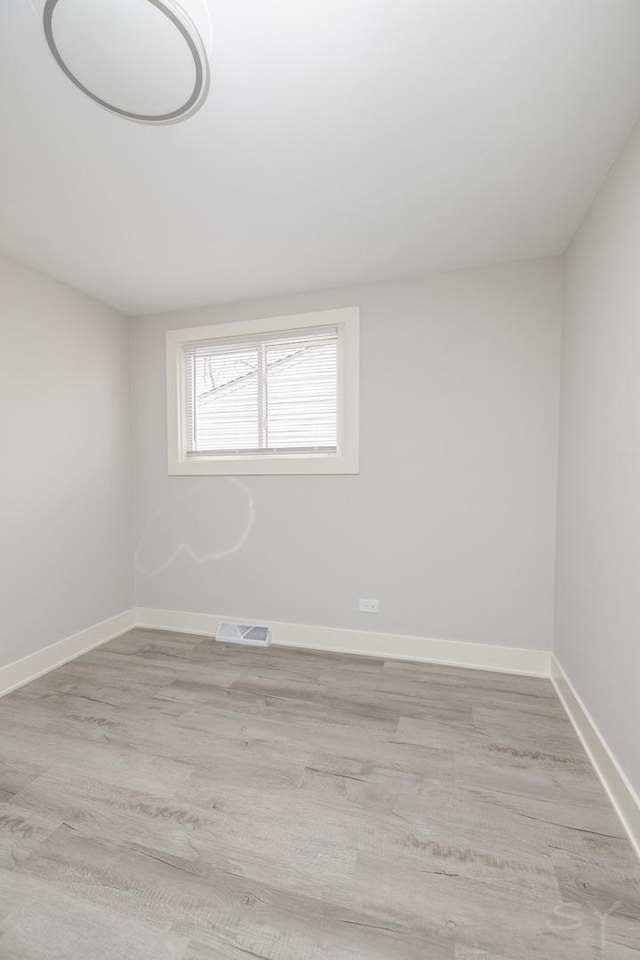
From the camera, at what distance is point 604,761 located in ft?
5.48

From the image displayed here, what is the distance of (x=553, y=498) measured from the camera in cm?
254

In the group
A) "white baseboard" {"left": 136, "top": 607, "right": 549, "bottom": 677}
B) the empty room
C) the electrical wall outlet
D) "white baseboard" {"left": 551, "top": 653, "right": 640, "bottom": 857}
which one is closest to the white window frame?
the empty room

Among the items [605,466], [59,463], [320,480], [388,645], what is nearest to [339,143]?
[605,466]

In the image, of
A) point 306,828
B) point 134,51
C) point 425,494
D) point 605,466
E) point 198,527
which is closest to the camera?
point 134,51

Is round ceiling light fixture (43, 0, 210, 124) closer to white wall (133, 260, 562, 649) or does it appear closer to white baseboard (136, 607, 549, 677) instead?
white wall (133, 260, 562, 649)

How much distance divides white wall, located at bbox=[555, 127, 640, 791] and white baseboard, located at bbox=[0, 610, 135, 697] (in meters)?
3.04

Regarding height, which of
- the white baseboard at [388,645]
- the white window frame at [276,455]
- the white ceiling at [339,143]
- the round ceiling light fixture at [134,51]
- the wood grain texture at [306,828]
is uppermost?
the white ceiling at [339,143]

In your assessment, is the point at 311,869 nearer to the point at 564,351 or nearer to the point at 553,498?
the point at 553,498

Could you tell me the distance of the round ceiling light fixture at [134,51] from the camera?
1.08m

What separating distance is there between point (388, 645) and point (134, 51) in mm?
3024

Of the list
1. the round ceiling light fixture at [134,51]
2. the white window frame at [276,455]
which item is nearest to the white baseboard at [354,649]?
the white window frame at [276,455]

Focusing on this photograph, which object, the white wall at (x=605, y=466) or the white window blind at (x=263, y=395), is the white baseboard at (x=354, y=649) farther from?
the white window blind at (x=263, y=395)

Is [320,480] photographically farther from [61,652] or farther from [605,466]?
[61,652]

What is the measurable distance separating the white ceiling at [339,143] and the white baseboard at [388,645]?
2.40 metres
